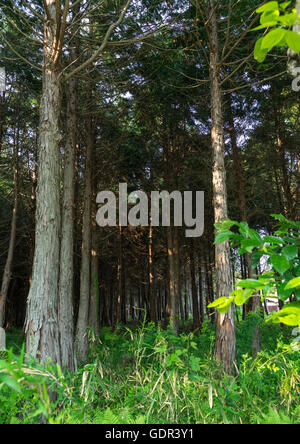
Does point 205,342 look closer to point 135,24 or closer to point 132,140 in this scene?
point 132,140

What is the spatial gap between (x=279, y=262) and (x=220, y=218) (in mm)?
5523

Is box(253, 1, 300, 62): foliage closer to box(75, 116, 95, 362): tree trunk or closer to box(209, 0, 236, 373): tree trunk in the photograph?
box(209, 0, 236, 373): tree trunk

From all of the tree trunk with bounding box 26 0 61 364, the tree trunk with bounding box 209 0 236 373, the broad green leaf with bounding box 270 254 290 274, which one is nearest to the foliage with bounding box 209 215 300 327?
the broad green leaf with bounding box 270 254 290 274

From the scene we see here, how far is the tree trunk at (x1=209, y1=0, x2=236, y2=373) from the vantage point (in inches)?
234

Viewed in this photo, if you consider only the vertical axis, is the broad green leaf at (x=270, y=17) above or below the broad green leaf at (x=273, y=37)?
above

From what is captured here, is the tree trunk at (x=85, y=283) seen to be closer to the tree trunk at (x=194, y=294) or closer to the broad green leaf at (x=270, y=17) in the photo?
the tree trunk at (x=194, y=294)

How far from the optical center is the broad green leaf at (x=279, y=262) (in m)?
1.09

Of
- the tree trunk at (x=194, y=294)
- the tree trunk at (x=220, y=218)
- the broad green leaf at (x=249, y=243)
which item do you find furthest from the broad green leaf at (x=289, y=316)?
the tree trunk at (x=194, y=294)

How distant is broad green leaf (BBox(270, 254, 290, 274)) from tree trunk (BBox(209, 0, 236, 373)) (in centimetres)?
460

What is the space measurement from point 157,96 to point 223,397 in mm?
10895

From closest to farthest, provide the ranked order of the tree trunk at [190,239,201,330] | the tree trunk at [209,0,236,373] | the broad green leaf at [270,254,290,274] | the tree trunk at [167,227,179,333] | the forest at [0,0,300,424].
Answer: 1. the broad green leaf at [270,254,290,274]
2. the forest at [0,0,300,424]
3. the tree trunk at [209,0,236,373]
4. the tree trunk at [167,227,179,333]
5. the tree trunk at [190,239,201,330]

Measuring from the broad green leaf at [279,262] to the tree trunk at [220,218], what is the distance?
4596mm

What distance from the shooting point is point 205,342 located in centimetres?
1002
